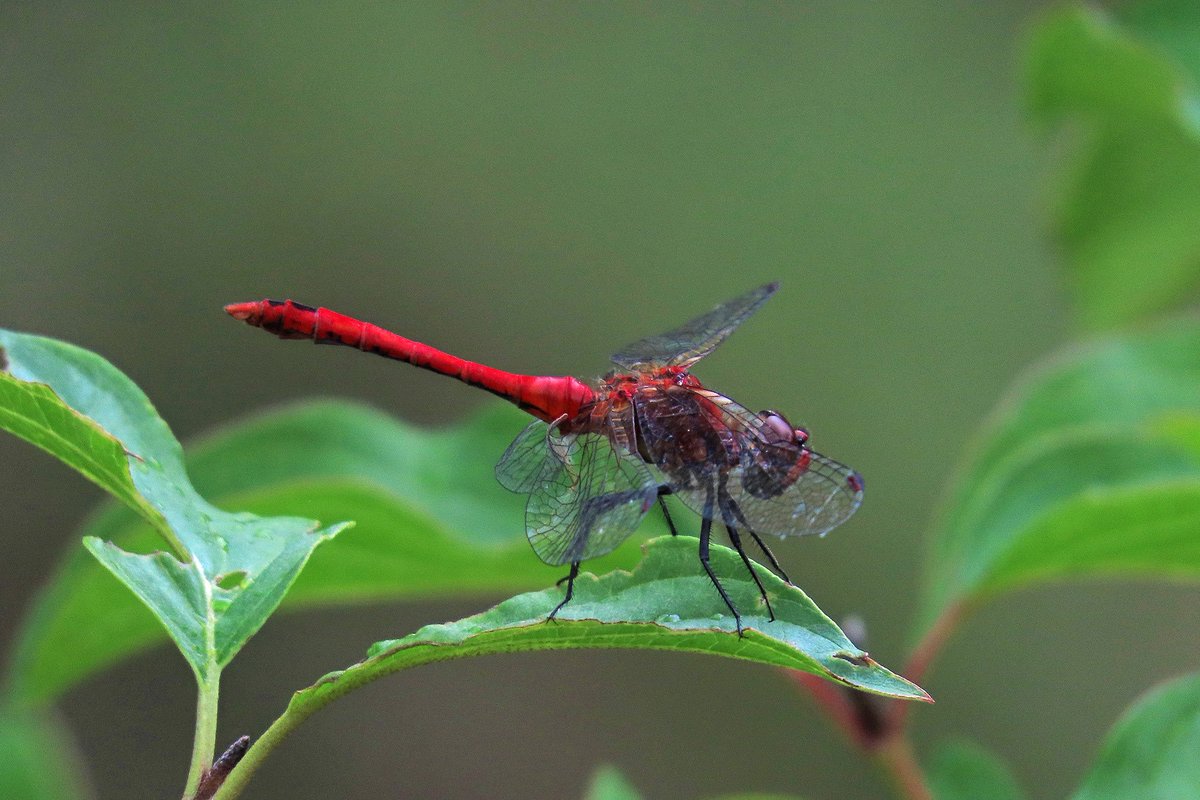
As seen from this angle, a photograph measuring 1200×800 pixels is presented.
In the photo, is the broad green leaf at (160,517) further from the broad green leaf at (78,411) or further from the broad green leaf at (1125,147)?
the broad green leaf at (1125,147)

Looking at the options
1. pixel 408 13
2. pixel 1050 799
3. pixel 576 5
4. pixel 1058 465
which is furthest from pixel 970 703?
pixel 408 13

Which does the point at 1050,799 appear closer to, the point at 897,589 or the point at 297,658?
the point at 897,589

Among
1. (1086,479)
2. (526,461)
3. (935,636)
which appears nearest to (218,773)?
(526,461)

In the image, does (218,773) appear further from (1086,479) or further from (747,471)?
(1086,479)

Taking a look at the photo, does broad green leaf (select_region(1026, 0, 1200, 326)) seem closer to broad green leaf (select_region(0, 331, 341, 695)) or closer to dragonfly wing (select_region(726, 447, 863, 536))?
dragonfly wing (select_region(726, 447, 863, 536))

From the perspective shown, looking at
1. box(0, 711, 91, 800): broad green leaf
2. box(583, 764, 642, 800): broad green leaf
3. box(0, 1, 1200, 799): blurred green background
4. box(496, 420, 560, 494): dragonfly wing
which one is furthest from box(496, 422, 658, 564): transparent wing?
box(0, 1, 1200, 799): blurred green background

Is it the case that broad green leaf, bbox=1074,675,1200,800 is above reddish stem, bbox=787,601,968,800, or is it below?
above
